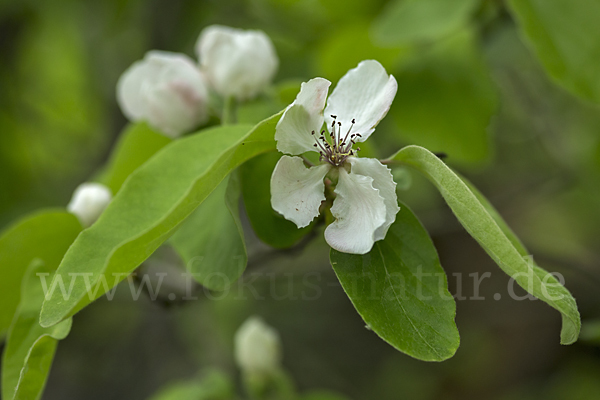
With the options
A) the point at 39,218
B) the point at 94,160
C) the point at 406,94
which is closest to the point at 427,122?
the point at 406,94

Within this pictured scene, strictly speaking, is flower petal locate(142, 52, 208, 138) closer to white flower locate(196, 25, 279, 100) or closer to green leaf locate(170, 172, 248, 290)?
white flower locate(196, 25, 279, 100)

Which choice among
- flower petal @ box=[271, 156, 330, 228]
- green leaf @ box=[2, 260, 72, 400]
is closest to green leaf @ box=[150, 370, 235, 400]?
green leaf @ box=[2, 260, 72, 400]

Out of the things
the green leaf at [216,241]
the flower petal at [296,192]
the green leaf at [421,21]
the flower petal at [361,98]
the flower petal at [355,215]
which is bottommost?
the green leaf at [421,21]

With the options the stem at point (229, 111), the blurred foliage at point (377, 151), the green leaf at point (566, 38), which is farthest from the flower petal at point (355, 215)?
the green leaf at point (566, 38)

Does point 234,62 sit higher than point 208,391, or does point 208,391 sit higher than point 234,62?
point 234,62

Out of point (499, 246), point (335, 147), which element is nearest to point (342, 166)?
point (335, 147)

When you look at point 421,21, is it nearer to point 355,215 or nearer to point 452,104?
point 452,104

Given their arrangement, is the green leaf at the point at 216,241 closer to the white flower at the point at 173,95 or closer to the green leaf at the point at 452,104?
the white flower at the point at 173,95
